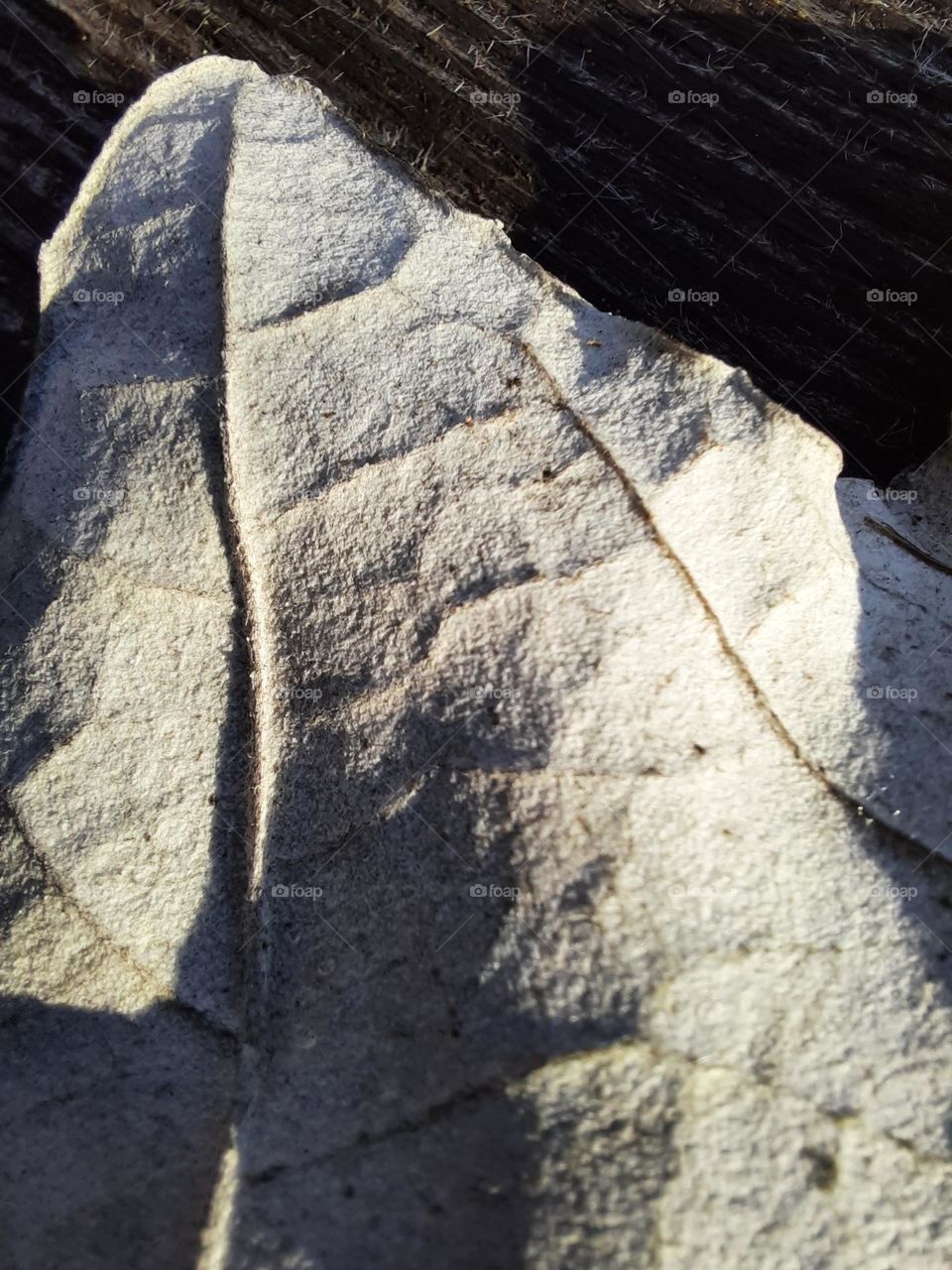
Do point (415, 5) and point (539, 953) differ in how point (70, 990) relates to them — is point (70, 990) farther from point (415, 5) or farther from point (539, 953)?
point (415, 5)

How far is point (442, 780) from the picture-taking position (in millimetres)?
1595

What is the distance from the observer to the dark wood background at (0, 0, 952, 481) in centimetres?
210

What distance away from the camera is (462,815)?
5.14 ft

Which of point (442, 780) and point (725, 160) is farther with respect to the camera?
point (725, 160)

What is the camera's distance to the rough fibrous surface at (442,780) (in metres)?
1.42

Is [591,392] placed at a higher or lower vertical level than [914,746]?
higher

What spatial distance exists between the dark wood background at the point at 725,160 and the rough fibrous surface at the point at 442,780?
0.94 ft

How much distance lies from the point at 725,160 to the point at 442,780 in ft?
4.78

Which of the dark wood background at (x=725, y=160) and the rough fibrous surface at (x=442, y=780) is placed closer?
the rough fibrous surface at (x=442, y=780)

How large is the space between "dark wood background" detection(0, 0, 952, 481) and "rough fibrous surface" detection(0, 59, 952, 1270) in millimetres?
285

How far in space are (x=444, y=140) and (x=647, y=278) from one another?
1.83 feet

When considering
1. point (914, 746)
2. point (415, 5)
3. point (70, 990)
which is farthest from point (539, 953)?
point (415, 5)

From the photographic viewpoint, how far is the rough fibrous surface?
4.66ft

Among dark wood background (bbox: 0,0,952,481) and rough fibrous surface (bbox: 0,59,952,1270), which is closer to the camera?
rough fibrous surface (bbox: 0,59,952,1270)
